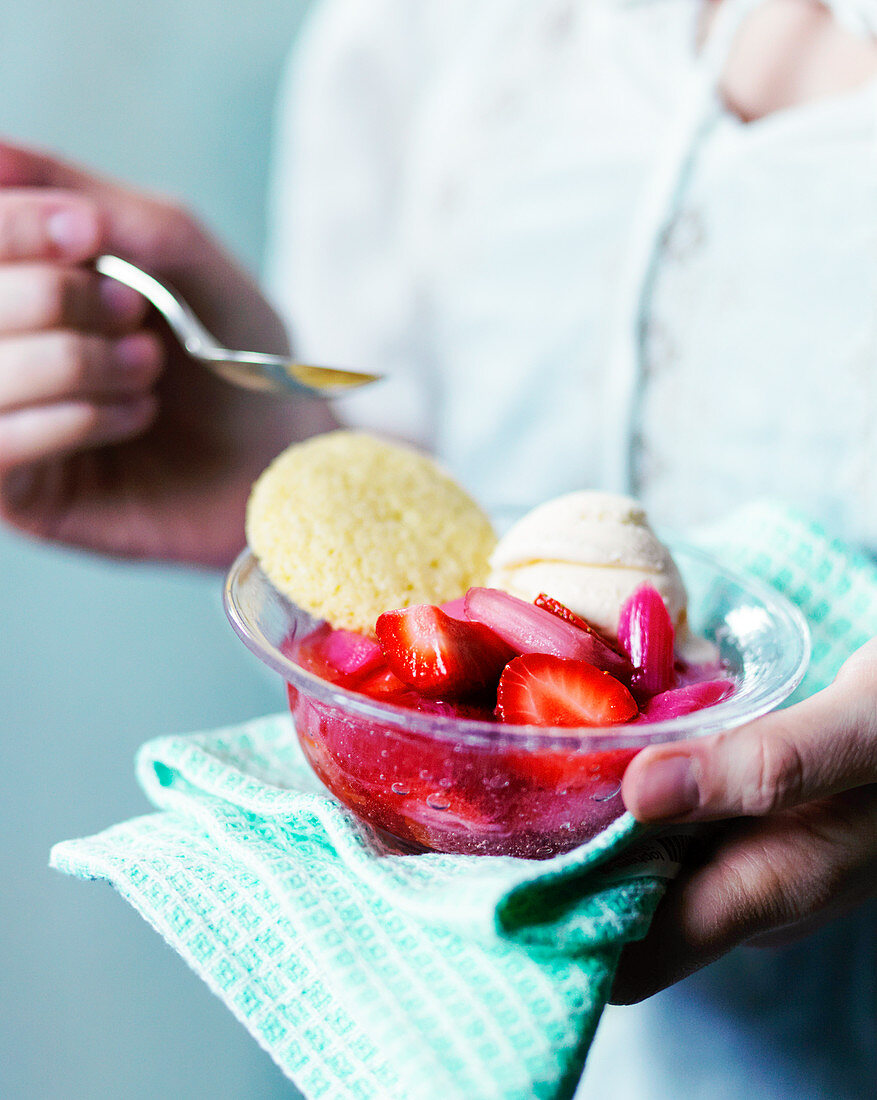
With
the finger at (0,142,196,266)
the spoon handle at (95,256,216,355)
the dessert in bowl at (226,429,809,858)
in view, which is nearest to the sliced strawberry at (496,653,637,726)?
the dessert in bowl at (226,429,809,858)

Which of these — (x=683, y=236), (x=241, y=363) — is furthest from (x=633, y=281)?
(x=241, y=363)

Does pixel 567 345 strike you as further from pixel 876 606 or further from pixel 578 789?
pixel 578 789

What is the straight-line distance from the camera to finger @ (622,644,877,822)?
54 centimetres

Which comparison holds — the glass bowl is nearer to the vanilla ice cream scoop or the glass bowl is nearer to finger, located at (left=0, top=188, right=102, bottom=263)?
the vanilla ice cream scoop

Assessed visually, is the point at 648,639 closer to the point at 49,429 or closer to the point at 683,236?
the point at 683,236

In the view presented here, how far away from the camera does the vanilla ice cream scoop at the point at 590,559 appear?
2.41 feet

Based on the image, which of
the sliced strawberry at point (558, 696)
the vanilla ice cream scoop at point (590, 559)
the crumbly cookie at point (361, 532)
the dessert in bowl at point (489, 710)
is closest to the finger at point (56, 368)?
the crumbly cookie at point (361, 532)

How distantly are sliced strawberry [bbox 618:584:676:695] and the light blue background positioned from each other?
1275 mm

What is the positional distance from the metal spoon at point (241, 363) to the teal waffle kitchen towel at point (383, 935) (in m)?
0.48

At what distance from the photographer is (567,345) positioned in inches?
49.5

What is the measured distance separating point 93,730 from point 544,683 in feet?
4.80

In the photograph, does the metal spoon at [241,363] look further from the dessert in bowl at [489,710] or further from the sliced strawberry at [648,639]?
the sliced strawberry at [648,639]

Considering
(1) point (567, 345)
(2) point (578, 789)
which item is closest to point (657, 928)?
(2) point (578, 789)

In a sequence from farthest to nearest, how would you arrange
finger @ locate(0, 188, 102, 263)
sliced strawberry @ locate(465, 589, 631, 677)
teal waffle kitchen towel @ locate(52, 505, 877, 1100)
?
finger @ locate(0, 188, 102, 263)
sliced strawberry @ locate(465, 589, 631, 677)
teal waffle kitchen towel @ locate(52, 505, 877, 1100)
